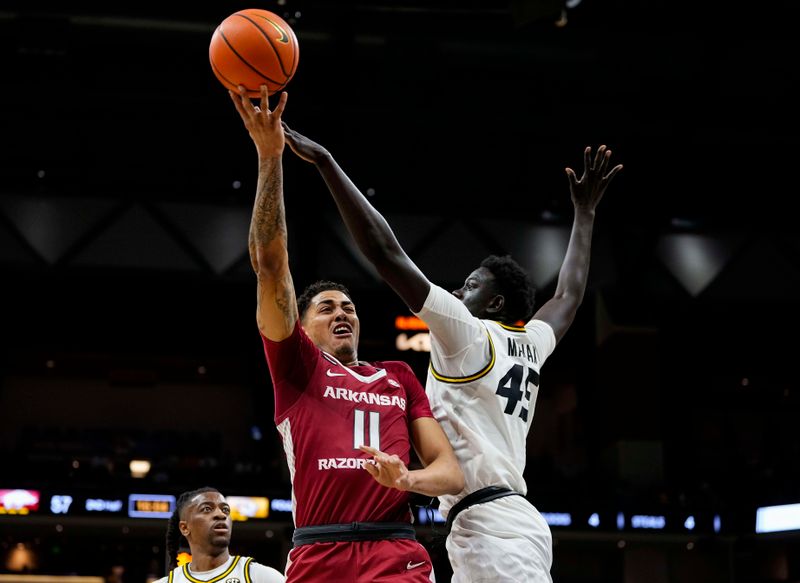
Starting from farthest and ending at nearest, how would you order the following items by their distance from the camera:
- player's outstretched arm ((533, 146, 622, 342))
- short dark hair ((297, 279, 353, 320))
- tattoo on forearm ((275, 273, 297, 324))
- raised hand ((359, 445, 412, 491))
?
player's outstretched arm ((533, 146, 622, 342)), short dark hair ((297, 279, 353, 320)), tattoo on forearm ((275, 273, 297, 324)), raised hand ((359, 445, 412, 491))

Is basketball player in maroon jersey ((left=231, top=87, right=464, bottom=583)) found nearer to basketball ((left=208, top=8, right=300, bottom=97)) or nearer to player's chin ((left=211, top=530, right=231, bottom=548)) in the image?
basketball ((left=208, top=8, right=300, bottom=97))

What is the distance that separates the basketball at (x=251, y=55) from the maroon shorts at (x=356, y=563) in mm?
1842

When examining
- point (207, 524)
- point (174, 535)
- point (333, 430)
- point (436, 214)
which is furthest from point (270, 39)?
point (436, 214)

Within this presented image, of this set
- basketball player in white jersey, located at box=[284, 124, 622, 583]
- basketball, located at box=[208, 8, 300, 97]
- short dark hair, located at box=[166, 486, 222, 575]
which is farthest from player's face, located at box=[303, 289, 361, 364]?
short dark hair, located at box=[166, 486, 222, 575]

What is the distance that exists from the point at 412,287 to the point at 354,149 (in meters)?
15.9

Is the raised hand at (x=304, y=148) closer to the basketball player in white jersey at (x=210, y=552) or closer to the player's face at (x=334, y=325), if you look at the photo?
the player's face at (x=334, y=325)

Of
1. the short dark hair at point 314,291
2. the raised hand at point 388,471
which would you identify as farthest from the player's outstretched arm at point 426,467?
the short dark hair at point 314,291

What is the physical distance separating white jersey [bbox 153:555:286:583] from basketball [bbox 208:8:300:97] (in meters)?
3.20

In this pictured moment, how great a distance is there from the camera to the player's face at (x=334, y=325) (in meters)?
4.20

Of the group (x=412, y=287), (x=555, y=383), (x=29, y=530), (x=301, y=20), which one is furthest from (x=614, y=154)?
(x=412, y=287)

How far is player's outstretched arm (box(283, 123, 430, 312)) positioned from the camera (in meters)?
4.00

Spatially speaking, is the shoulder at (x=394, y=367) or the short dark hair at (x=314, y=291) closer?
the shoulder at (x=394, y=367)

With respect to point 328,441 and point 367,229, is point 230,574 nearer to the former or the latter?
point 328,441

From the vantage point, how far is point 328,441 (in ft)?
12.6
